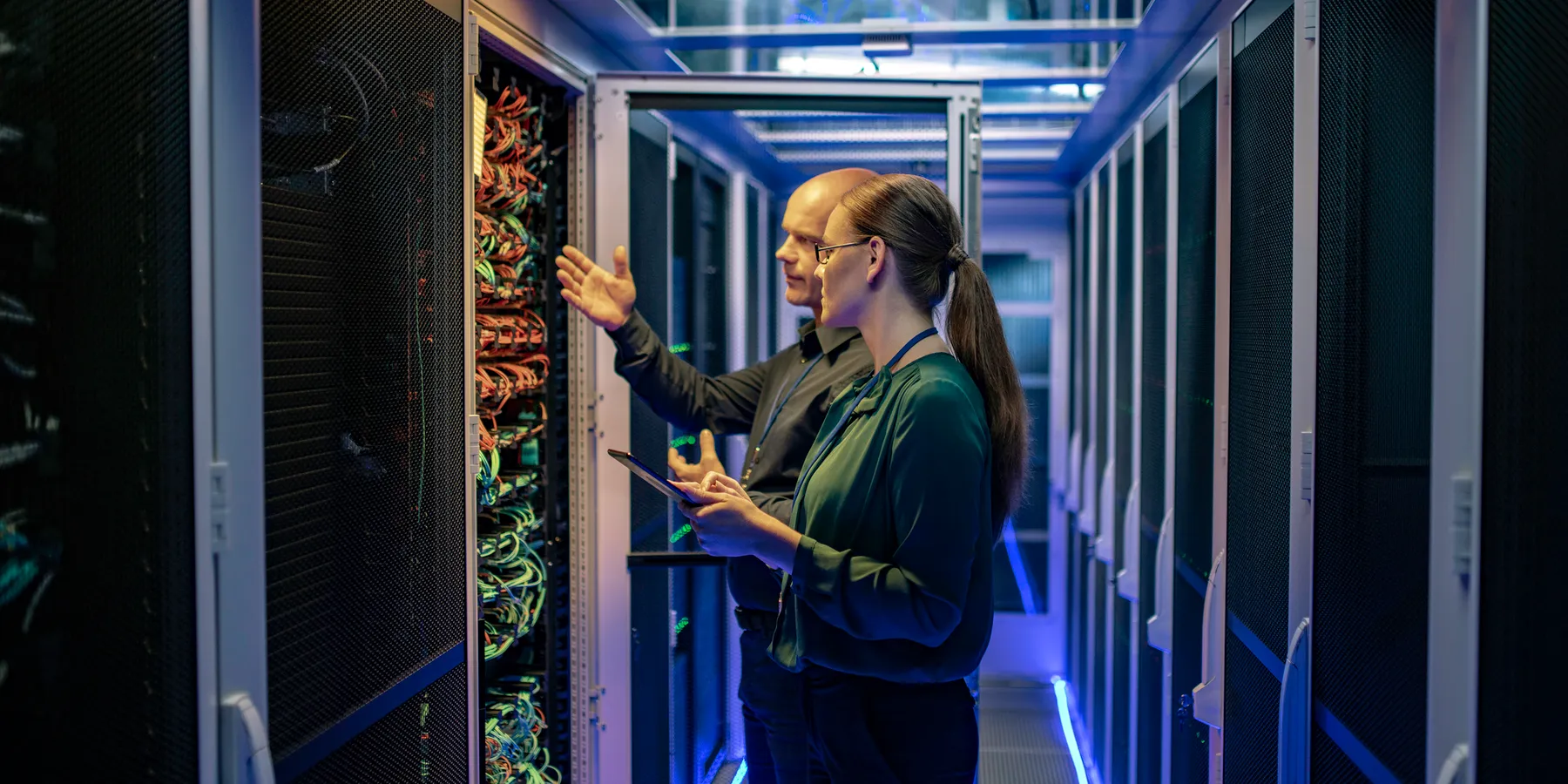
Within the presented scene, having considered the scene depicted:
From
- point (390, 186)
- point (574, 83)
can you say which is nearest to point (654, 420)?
point (574, 83)

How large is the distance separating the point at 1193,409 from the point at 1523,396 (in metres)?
1.43

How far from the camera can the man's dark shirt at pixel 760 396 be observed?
211 centimetres

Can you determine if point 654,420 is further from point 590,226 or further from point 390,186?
point 390,186

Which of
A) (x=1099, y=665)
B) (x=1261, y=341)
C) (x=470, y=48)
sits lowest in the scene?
(x=1099, y=665)

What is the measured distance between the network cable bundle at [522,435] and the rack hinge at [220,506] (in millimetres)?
1156

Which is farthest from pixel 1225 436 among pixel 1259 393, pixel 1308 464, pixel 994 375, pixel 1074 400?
pixel 1074 400

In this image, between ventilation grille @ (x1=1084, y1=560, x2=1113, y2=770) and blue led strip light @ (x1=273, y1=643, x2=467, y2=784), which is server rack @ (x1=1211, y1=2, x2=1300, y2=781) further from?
ventilation grille @ (x1=1084, y1=560, x2=1113, y2=770)

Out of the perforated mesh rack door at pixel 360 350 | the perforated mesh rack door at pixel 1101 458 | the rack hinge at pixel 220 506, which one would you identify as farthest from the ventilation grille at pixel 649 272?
the perforated mesh rack door at pixel 1101 458

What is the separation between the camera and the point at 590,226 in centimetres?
250

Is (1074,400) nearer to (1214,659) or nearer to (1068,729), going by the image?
(1068,729)

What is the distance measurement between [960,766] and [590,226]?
1.57 m

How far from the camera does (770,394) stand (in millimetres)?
2371

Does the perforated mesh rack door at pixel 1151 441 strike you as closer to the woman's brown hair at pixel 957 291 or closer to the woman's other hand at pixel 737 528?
the woman's brown hair at pixel 957 291

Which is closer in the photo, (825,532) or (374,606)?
(825,532)
